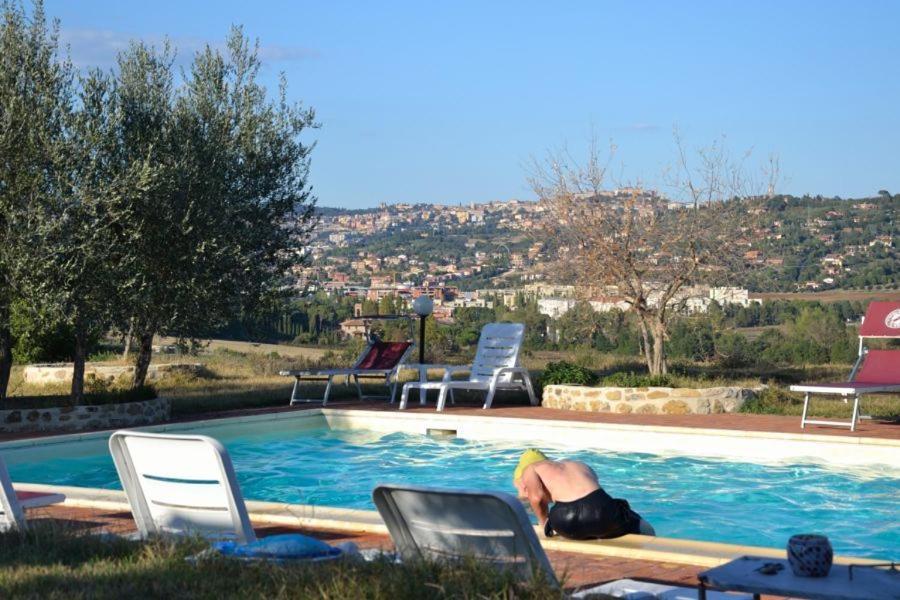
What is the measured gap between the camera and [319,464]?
11625mm

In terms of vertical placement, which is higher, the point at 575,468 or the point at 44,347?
→ the point at 44,347

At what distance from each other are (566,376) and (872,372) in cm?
420

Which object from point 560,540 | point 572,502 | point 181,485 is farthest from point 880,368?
point 181,485

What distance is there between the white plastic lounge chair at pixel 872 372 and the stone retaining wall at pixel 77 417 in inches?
281

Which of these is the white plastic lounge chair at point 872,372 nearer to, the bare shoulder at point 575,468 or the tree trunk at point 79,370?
the bare shoulder at point 575,468

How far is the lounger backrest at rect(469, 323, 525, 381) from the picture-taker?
14.8 meters

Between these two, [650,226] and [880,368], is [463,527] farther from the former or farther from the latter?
[650,226]

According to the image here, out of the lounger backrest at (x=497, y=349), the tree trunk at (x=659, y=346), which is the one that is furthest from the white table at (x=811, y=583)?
the tree trunk at (x=659, y=346)

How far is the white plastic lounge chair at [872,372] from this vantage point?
36.6 ft

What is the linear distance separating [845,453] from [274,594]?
25.6 feet

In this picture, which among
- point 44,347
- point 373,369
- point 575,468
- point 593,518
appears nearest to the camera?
point 593,518

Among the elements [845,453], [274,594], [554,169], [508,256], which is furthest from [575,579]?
[508,256]

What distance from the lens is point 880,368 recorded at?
12062 millimetres

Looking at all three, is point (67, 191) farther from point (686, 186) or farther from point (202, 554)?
point (686, 186)
